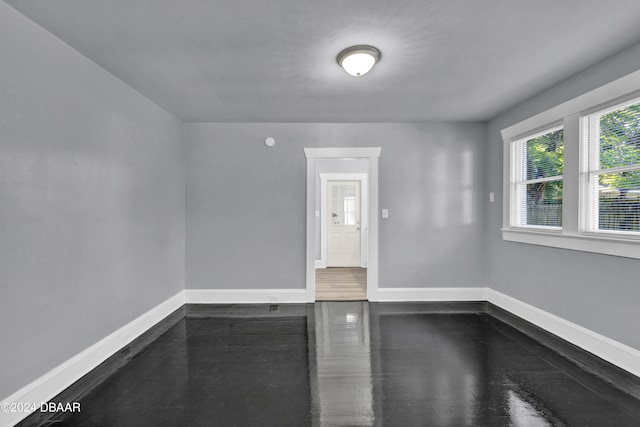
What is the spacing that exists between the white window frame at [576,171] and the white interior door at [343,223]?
3811mm

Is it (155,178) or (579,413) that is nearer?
(579,413)

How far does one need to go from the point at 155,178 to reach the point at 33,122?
1478 mm

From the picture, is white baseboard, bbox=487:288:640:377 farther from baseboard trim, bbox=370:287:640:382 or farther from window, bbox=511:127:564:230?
window, bbox=511:127:564:230

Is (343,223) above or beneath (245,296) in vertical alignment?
above

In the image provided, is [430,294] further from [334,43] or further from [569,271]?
[334,43]

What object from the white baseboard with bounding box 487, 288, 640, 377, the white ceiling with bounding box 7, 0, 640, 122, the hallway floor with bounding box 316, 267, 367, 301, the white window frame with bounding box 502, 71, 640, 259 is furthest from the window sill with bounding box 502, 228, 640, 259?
the hallway floor with bounding box 316, 267, 367, 301

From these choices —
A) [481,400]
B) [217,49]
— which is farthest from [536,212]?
[217,49]

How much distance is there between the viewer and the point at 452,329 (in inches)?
Result: 125

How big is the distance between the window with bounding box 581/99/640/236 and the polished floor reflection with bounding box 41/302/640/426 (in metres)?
1.21

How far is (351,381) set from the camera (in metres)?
2.21

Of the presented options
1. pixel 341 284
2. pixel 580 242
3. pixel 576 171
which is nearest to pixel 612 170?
pixel 576 171

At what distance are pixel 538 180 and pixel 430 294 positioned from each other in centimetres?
189

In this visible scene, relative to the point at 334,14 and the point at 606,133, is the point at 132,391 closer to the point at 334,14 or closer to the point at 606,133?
the point at 334,14

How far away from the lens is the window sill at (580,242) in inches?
90.4
